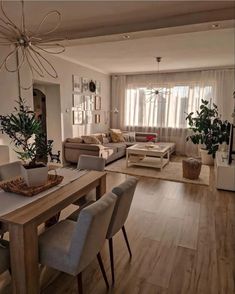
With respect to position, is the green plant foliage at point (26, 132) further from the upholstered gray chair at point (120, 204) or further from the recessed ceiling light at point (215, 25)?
the recessed ceiling light at point (215, 25)

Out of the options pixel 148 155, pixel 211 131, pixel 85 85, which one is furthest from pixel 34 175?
pixel 85 85

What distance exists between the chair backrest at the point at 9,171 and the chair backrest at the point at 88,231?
1343 millimetres

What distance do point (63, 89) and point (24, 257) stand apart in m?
4.68

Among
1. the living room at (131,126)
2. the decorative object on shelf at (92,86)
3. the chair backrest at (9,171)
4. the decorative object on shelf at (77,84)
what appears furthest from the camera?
the decorative object on shelf at (92,86)

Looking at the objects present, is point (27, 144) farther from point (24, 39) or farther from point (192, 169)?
point (192, 169)

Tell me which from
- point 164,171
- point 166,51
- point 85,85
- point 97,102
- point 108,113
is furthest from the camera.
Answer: point 108,113

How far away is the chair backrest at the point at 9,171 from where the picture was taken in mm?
2468

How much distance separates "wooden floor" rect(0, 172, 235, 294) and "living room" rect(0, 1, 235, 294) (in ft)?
0.04

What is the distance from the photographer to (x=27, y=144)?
1.96 m

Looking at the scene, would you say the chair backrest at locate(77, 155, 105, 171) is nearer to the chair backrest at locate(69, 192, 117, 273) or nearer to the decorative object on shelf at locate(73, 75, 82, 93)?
the chair backrest at locate(69, 192, 117, 273)

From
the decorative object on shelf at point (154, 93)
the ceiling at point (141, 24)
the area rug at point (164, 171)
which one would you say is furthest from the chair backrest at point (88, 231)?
the decorative object on shelf at point (154, 93)

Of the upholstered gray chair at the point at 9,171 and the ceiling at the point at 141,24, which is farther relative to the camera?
the ceiling at the point at 141,24

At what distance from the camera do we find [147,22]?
3131 mm

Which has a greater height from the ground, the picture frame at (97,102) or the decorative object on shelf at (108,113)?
the picture frame at (97,102)
